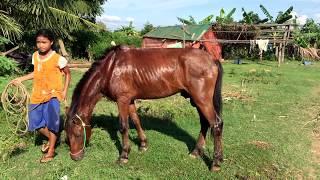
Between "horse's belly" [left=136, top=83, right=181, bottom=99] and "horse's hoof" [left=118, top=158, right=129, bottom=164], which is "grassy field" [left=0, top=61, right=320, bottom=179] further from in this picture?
"horse's belly" [left=136, top=83, right=181, bottom=99]

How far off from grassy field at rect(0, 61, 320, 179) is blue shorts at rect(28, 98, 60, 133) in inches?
19.7

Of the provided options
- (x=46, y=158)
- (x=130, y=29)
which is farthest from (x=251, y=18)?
(x=46, y=158)

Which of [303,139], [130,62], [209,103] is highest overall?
A: [130,62]

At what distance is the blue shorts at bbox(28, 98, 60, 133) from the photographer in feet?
17.6

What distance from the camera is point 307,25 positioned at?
27.0 meters

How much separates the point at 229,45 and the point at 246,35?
168 cm

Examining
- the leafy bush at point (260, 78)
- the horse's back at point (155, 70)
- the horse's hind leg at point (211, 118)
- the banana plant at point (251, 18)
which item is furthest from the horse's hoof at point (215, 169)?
the banana plant at point (251, 18)

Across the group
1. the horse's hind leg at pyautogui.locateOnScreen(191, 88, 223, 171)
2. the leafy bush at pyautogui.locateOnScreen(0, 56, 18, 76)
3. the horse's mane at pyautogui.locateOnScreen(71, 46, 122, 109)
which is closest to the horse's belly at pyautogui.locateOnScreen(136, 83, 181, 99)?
the horse's hind leg at pyautogui.locateOnScreen(191, 88, 223, 171)

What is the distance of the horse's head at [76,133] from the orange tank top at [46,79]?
36 centimetres

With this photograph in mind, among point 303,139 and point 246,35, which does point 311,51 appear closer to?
point 246,35

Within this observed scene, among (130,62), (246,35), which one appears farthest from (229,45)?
(130,62)

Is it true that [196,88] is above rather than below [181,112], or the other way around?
above

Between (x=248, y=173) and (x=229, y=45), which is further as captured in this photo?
(x=229, y=45)

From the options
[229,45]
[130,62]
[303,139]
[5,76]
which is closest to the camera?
[130,62]
